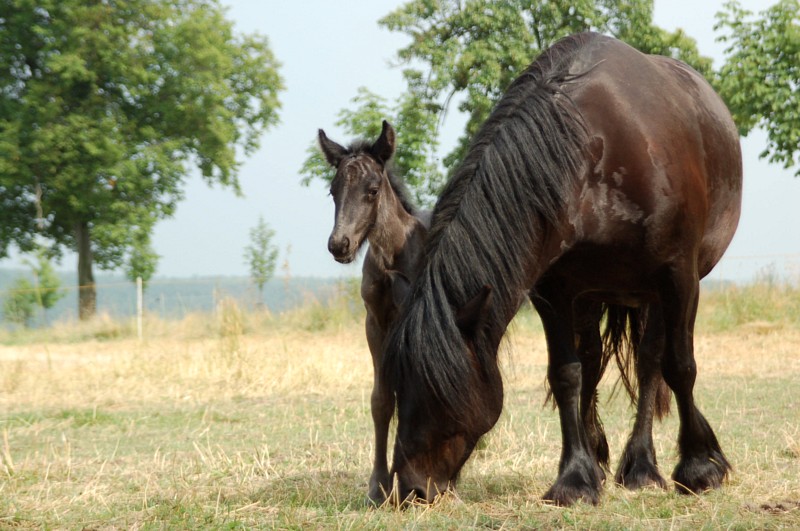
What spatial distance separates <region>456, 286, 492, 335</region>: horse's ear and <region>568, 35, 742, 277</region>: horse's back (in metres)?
0.76

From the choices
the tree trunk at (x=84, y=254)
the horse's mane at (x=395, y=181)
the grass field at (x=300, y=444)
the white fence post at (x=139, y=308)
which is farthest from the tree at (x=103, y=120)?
the horse's mane at (x=395, y=181)

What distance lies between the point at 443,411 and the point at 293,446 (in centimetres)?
306

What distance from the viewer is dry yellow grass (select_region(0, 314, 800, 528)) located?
3713 mm

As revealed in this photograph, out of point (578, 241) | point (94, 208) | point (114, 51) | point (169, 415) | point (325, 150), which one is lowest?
point (169, 415)

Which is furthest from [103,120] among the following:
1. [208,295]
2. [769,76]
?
[769,76]

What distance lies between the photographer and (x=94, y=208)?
2816cm

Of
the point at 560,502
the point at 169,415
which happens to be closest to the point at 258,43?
the point at 169,415

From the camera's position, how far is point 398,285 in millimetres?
4680

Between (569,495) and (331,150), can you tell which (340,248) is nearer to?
(331,150)

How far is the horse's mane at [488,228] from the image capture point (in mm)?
3348

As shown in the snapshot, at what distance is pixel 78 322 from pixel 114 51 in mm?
10135

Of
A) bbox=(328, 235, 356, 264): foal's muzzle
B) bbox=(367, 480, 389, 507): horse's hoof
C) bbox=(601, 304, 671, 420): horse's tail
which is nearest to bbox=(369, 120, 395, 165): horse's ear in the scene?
bbox=(328, 235, 356, 264): foal's muzzle

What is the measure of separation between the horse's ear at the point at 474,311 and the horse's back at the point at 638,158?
0.76 m

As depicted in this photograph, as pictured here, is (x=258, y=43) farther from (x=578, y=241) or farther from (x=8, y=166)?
(x=578, y=241)
